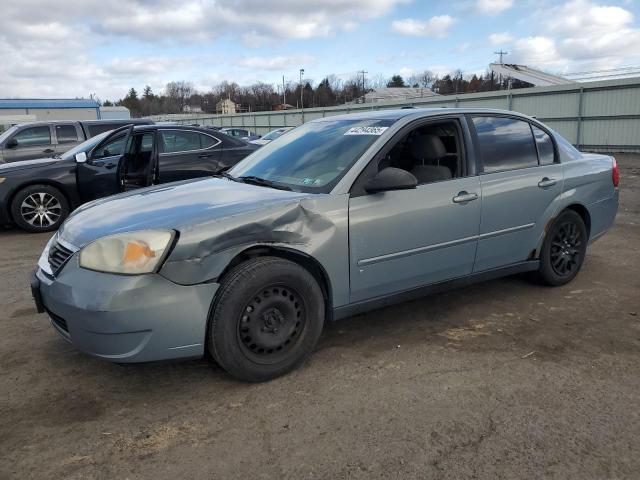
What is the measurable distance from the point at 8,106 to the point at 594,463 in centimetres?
4842

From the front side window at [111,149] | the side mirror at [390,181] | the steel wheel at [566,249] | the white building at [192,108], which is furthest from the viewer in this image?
the white building at [192,108]

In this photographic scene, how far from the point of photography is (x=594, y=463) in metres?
2.34

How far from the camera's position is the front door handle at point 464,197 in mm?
3768

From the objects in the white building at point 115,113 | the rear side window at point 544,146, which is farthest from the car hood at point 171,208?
the white building at point 115,113

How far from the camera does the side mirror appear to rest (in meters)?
3.28

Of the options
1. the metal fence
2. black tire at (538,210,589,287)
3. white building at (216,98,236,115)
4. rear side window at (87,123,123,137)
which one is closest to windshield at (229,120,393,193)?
black tire at (538,210,589,287)

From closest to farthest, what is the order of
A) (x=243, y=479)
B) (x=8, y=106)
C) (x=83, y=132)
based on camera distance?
(x=243, y=479), (x=83, y=132), (x=8, y=106)

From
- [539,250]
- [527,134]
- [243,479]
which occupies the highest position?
[527,134]

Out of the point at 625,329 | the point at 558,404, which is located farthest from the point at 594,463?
the point at 625,329

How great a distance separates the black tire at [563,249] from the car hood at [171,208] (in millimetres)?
2448

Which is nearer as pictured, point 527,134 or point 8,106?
point 527,134

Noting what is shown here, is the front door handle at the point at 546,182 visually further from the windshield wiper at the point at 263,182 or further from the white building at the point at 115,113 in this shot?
the white building at the point at 115,113

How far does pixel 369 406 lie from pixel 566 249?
2.82 metres

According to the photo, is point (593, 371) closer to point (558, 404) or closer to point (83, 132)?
point (558, 404)
